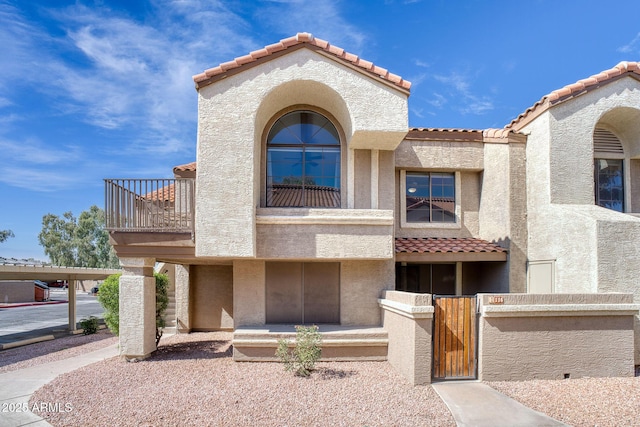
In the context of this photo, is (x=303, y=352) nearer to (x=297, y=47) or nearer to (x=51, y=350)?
(x=297, y=47)

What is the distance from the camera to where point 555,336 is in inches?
323

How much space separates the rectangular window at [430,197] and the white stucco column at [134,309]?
7.97 m

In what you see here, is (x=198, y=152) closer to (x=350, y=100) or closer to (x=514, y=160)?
(x=350, y=100)

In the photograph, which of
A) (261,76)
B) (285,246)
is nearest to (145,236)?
(285,246)

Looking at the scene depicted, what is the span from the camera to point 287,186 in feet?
35.1

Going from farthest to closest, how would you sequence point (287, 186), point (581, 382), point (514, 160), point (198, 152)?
1. point (514, 160)
2. point (287, 186)
3. point (198, 152)
4. point (581, 382)

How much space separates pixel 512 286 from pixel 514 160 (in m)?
3.77

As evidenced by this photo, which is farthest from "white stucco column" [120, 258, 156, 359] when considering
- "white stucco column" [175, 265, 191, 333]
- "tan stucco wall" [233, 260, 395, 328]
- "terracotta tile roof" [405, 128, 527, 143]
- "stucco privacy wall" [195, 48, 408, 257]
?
"terracotta tile roof" [405, 128, 527, 143]

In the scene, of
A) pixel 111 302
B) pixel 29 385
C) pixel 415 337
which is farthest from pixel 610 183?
pixel 29 385

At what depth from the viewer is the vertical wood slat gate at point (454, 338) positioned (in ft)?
26.2

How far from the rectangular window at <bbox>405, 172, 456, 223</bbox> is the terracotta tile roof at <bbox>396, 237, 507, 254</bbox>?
732mm

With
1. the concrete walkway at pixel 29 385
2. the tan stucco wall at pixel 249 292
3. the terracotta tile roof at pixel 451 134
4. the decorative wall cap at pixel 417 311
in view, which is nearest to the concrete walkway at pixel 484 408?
the decorative wall cap at pixel 417 311

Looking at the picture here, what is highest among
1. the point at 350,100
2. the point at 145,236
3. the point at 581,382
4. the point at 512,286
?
the point at 350,100

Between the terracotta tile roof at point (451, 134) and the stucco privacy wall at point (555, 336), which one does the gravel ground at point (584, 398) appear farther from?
the terracotta tile roof at point (451, 134)
